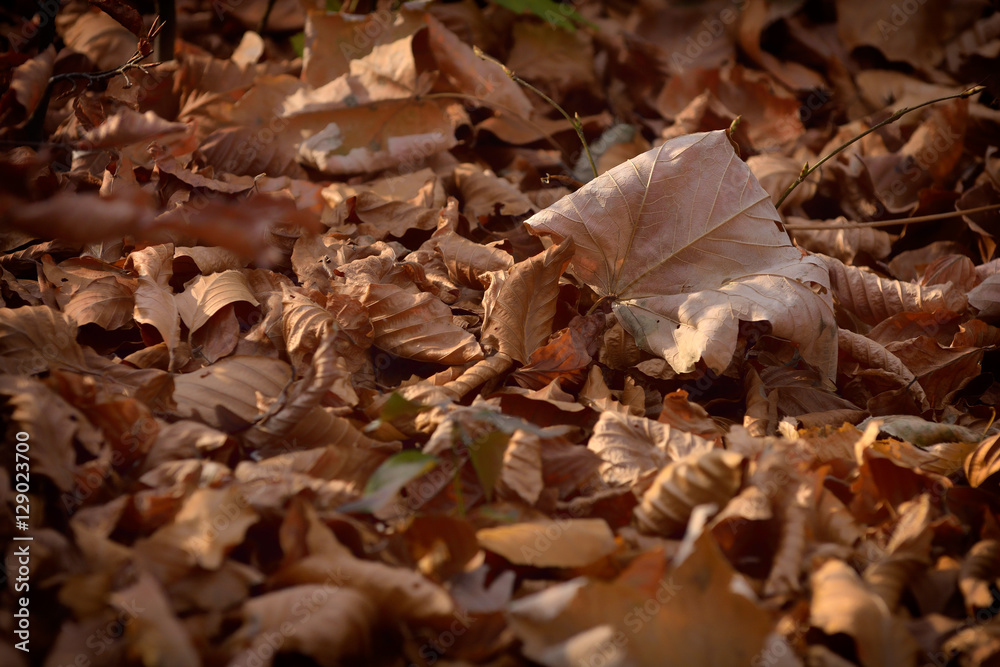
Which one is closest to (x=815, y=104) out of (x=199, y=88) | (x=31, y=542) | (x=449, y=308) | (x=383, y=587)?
(x=449, y=308)

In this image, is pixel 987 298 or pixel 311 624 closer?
pixel 311 624

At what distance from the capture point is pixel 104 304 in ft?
4.88

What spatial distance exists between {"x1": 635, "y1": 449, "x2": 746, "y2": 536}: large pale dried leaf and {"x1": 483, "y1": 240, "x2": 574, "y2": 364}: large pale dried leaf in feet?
1.59

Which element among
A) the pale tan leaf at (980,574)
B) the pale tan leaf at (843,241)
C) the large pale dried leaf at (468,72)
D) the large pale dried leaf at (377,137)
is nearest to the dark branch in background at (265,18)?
the large pale dried leaf at (468,72)

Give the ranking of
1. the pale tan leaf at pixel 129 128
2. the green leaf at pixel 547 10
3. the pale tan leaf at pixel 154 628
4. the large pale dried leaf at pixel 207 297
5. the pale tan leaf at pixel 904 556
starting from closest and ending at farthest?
the pale tan leaf at pixel 154 628 → the pale tan leaf at pixel 904 556 → the pale tan leaf at pixel 129 128 → the large pale dried leaf at pixel 207 297 → the green leaf at pixel 547 10

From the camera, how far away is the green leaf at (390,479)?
99 centimetres

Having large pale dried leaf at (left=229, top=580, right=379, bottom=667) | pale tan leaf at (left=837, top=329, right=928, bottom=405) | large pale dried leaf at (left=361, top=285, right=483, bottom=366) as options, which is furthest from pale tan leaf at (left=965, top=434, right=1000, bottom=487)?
large pale dried leaf at (left=229, top=580, right=379, bottom=667)

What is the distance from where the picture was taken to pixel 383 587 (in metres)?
0.95

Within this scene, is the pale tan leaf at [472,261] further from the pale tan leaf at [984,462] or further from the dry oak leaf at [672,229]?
the pale tan leaf at [984,462]

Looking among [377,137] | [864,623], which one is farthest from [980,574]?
[377,137]

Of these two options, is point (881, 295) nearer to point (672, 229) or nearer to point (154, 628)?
point (672, 229)

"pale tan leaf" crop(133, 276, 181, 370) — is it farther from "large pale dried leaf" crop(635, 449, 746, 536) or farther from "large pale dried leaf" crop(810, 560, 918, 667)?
"large pale dried leaf" crop(810, 560, 918, 667)

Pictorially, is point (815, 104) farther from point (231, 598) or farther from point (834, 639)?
point (231, 598)

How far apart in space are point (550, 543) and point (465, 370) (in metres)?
0.55
